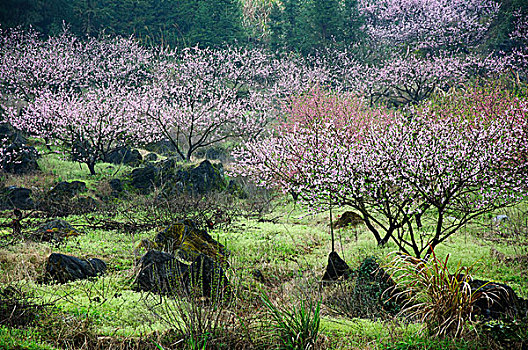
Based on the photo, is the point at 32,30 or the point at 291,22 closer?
the point at 32,30

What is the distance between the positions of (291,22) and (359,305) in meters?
47.8

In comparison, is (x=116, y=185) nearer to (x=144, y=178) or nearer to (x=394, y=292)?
(x=144, y=178)

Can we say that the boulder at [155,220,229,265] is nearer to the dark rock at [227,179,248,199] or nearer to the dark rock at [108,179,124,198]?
the dark rock at [227,179,248,199]

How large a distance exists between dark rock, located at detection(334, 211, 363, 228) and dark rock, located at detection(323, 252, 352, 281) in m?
4.71

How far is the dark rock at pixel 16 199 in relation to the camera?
1423 cm

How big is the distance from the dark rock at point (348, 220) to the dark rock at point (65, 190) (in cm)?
1059

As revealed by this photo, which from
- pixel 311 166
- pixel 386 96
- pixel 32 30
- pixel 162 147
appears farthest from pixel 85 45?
pixel 311 166

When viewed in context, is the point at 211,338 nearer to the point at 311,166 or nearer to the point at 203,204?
the point at 311,166

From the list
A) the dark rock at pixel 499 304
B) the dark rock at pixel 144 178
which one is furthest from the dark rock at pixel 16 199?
the dark rock at pixel 499 304

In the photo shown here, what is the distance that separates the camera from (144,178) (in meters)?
17.5

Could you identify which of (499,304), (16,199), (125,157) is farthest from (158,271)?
(125,157)

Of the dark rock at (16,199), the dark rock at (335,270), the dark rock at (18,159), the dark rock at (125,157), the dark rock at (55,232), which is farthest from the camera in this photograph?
the dark rock at (125,157)

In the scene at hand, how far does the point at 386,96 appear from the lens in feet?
124

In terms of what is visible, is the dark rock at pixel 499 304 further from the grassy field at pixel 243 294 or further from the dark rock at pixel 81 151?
the dark rock at pixel 81 151
